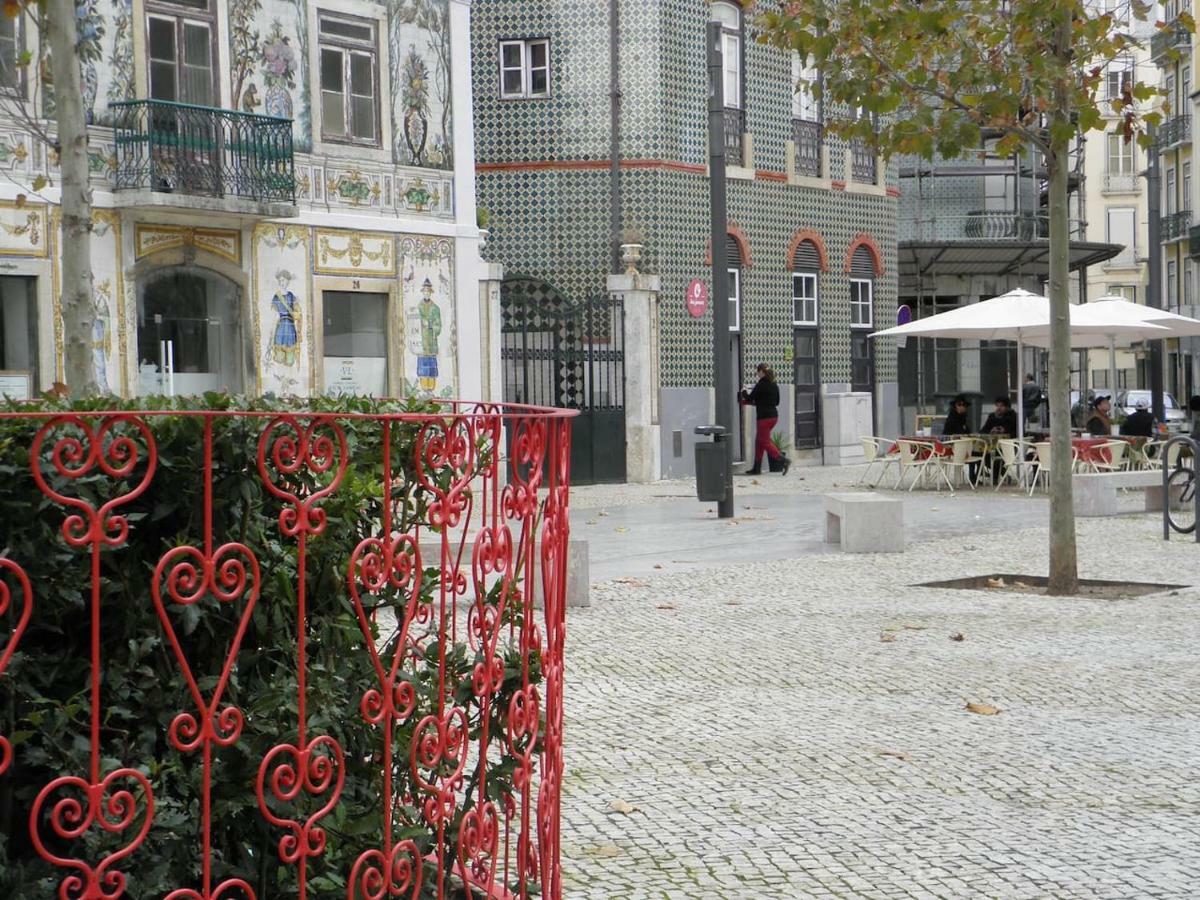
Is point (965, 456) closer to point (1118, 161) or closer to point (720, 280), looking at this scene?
point (720, 280)

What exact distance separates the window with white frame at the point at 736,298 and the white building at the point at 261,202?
8.11 m

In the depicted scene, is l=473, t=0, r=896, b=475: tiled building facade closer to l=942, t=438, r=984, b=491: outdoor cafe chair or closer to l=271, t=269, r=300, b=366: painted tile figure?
l=942, t=438, r=984, b=491: outdoor cafe chair

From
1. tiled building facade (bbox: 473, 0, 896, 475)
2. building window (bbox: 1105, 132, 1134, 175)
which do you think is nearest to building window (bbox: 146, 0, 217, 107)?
tiled building facade (bbox: 473, 0, 896, 475)

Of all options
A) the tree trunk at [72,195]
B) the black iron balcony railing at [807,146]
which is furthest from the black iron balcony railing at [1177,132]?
the tree trunk at [72,195]

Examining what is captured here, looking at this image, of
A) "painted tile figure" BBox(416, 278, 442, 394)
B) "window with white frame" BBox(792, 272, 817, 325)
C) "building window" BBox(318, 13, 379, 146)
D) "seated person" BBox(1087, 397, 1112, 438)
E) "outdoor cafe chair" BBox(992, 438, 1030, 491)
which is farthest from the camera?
"window with white frame" BBox(792, 272, 817, 325)

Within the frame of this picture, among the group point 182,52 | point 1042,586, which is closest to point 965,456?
point 182,52

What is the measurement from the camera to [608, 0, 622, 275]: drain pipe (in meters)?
30.2

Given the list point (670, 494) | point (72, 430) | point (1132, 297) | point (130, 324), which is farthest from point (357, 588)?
point (1132, 297)

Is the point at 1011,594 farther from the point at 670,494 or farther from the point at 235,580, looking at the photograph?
the point at 670,494

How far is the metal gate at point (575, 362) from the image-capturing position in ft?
89.2

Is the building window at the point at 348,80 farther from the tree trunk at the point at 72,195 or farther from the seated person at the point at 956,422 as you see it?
the tree trunk at the point at 72,195

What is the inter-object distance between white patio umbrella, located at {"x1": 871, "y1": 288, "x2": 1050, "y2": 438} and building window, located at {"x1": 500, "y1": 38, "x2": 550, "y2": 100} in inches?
315

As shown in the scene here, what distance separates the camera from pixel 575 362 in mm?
28078

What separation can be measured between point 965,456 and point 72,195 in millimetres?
17592
